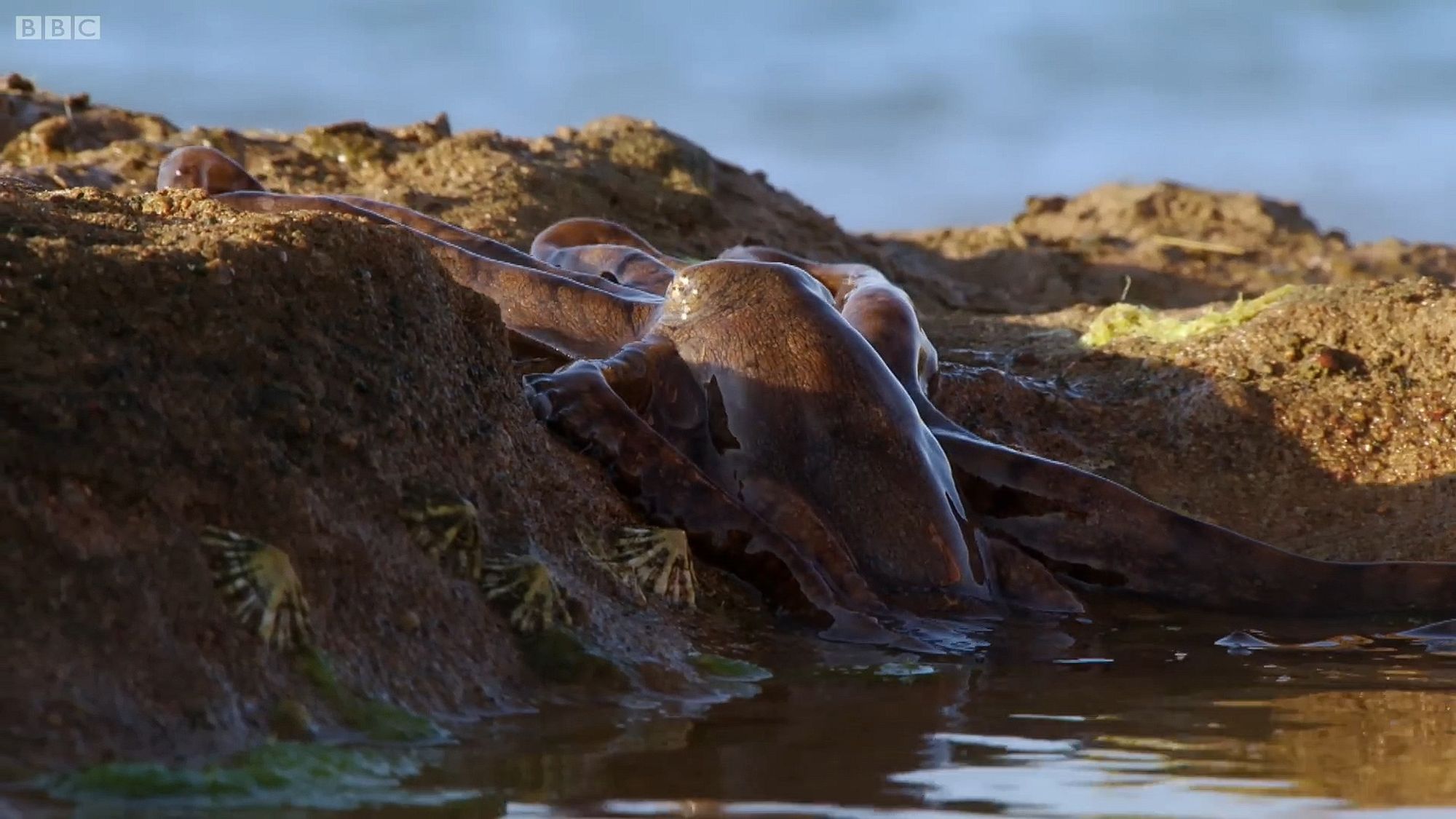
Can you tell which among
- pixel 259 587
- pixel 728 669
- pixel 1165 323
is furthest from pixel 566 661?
pixel 1165 323

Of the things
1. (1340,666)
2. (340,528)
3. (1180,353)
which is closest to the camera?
(340,528)

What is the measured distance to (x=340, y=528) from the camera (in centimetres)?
334

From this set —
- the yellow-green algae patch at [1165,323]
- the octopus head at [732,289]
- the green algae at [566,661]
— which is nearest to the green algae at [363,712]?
the green algae at [566,661]

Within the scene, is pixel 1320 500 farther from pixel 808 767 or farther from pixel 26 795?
pixel 26 795

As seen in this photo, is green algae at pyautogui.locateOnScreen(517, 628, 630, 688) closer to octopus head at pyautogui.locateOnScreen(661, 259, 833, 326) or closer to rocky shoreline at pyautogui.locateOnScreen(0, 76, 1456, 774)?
rocky shoreline at pyautogui.locateOnScreen(0, 76, 1456, 774)

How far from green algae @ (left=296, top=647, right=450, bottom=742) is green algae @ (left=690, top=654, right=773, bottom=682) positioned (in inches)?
34.3

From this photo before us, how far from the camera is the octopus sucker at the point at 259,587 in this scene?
2.96 meters

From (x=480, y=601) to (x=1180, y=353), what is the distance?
491 centimetres

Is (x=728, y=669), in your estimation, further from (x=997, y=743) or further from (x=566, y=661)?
(x=997, y=743)

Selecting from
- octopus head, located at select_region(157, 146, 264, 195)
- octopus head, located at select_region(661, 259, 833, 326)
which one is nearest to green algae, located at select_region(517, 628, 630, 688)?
octopus head, located at select_region(661, 259, 833, 326)

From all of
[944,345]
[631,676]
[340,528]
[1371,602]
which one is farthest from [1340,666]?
[944,345]

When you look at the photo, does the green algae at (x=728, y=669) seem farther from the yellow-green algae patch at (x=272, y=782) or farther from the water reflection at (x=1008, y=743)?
the yellow-green algae patch at (x=272, y=782)

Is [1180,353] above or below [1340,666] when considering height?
above

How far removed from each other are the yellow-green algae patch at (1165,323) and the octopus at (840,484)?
8.77 feet
